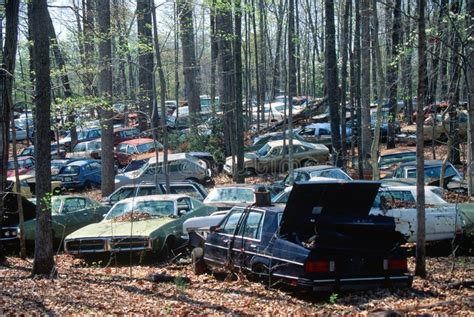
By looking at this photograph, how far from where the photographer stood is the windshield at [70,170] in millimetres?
31234

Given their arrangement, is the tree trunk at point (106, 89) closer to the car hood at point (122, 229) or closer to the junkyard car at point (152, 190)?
the junkyard car at point (152, 190)

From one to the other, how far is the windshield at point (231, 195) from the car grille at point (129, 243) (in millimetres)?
5294

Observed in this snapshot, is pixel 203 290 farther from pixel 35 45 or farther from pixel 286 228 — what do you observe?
pixel 35 45

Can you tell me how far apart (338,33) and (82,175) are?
61.0 feet

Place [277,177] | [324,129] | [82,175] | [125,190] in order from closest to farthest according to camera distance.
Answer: [125,190], [277,177], [82,175], [324,129]

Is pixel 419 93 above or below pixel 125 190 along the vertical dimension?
above

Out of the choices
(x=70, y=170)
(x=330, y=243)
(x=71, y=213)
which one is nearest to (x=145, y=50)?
(x=71, y=213)

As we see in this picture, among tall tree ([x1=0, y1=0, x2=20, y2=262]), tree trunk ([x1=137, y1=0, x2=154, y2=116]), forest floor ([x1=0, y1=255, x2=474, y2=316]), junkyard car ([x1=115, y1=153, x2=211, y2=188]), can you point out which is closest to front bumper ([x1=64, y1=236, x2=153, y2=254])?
forest floor ([x1=0, y1=255, x2=474, y2=316])

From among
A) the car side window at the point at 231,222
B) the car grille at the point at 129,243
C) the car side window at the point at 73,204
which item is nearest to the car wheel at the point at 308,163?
the car side window at the point at 73,204

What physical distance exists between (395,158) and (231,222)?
15962 millimetres

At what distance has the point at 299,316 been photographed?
8.42 meters

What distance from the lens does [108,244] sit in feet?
46.3

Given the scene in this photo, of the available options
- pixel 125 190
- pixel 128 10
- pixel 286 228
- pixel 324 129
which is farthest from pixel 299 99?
pixel 286 228

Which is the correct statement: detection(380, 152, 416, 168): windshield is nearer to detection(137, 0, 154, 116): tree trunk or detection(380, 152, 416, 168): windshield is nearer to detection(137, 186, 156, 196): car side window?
detection(137, 0, 154, 116): tree trunk
